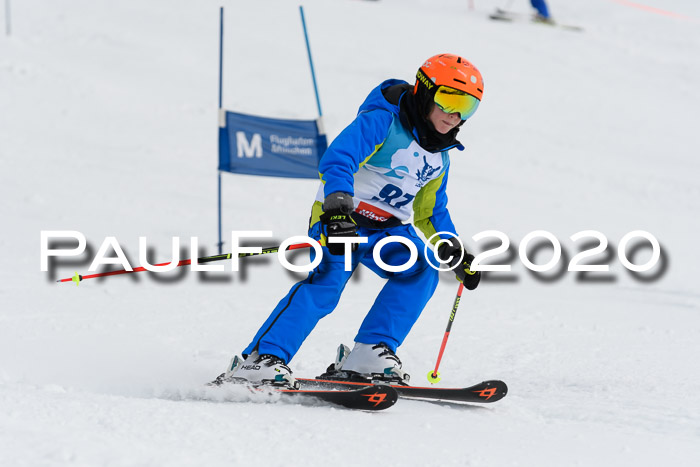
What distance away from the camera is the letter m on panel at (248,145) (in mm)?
6781

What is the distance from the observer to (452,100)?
318 centimetres

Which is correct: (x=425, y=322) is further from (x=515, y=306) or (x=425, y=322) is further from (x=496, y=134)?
(x=496, y=134)

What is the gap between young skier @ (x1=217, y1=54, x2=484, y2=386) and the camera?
313 centimetres

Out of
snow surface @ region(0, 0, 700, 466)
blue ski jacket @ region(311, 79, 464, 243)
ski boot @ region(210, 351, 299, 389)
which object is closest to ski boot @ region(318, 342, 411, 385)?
snow surface @ region(0, 0, 700, 466)

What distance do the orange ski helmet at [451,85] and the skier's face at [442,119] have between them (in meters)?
0.03

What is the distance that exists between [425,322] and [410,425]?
2.40 metres

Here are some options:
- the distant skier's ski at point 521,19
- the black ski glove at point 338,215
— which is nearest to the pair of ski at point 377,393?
the black ski glove at point 338,215

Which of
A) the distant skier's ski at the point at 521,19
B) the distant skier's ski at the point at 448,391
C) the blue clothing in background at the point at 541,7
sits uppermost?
the blue clothing in background at the point at 541,7

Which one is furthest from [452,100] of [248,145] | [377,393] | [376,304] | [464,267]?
[248,145]

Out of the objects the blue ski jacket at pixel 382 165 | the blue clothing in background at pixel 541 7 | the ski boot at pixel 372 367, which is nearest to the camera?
the blue ski jacket at pixel 382 165

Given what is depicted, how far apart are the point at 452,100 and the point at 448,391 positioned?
4.10 ft

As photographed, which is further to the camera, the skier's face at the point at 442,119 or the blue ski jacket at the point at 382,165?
the skier's face at the point at 442,119

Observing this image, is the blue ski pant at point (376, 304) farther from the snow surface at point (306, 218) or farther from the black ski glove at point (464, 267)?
the snow surface at point (306, 218)

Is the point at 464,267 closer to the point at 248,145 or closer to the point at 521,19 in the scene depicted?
the point at 248,145
